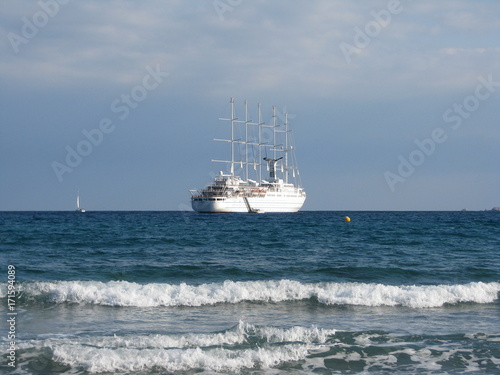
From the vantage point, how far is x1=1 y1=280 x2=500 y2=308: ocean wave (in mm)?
15625

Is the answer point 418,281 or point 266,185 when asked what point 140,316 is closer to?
point 418,281

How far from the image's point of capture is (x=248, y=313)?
14.4 metres

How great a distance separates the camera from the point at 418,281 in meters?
20.2

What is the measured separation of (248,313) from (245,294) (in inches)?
72.9

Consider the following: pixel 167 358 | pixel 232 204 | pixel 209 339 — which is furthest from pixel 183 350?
pixel 232 204

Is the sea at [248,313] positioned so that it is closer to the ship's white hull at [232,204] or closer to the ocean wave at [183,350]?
the ocean wave at [183,350]

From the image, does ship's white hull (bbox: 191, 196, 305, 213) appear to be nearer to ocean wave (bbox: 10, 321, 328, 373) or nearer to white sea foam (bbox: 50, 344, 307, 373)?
ocean wave (bbox: 10, 321, 328, 373)

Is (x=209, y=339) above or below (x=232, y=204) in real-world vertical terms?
below

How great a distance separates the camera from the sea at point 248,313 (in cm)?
994

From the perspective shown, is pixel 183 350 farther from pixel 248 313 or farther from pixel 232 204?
pixel 232 204

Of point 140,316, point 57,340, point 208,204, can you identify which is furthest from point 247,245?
point 208,204

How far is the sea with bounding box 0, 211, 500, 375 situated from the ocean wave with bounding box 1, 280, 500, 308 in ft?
0.15

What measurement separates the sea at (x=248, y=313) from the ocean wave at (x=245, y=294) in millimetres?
45

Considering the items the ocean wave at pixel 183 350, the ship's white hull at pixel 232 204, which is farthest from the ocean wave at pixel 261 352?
the ship's white hull at pixel 232 204
